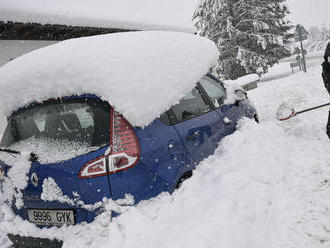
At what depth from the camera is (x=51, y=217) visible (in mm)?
2354

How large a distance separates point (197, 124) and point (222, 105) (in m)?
0.95

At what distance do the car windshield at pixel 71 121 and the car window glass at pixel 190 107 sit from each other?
0.78 meters

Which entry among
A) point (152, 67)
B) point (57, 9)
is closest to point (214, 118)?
point (152, 67)

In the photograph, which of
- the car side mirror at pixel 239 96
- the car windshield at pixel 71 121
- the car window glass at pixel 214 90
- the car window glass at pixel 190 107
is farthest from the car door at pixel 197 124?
the car side mirror at pixel 239 96

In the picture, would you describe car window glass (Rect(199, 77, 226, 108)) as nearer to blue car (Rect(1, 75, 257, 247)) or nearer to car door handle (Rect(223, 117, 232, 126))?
car door handle (Rect(223, 117, 232, 126))

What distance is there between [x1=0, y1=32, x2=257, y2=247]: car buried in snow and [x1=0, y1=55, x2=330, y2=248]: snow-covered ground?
15 cm

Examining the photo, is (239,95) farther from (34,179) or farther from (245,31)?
(245,31)

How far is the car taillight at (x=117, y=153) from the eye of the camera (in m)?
2.23

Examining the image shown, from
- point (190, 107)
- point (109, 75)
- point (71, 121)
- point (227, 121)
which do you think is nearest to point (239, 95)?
point (227, 121)

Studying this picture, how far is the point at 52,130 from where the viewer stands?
2.47 meters

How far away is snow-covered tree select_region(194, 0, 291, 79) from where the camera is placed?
18.8 metres

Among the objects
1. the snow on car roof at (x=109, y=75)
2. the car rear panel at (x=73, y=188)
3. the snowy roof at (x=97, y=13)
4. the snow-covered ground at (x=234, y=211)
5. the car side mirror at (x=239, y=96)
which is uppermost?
the snowy roof at (x=97, y=13)

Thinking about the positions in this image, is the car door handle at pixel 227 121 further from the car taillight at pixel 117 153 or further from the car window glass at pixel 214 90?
the car taillight at pixel 117 153

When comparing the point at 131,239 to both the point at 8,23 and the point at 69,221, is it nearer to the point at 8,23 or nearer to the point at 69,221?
the point at 69,221
